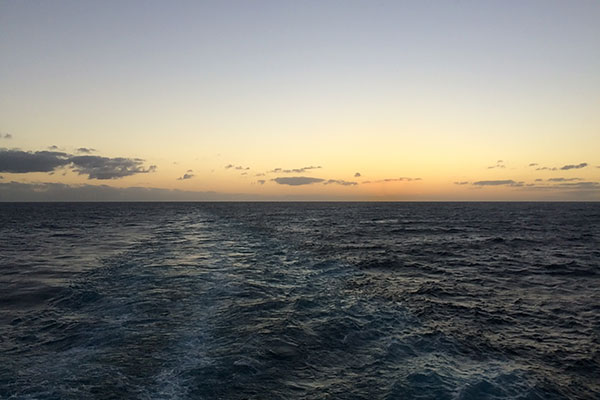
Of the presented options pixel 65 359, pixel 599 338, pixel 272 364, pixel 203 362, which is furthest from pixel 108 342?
pixel 599 338

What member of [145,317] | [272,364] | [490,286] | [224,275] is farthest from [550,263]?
[145,317]

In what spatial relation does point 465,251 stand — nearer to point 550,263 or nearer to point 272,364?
point 550,263

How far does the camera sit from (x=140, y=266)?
2355cm

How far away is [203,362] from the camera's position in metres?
9.51

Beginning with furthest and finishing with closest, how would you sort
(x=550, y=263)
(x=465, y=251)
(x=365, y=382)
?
(x=465, y=251), (x=550, y=263), (x=365, y=382)

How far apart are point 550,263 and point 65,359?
1199 inches

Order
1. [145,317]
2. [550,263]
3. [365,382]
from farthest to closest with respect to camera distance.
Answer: [550,263], [145,317], [365,382]

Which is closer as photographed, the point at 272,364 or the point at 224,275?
the point at 272,364

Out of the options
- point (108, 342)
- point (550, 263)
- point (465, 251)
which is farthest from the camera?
point (465, 251)

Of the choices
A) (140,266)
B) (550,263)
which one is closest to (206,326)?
(140,266)

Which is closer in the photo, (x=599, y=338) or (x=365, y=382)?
(x=365, y=382)

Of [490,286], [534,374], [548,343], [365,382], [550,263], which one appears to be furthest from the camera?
[550,263]

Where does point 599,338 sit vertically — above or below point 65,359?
below

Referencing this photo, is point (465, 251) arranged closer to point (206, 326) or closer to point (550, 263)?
point (550, 263)
